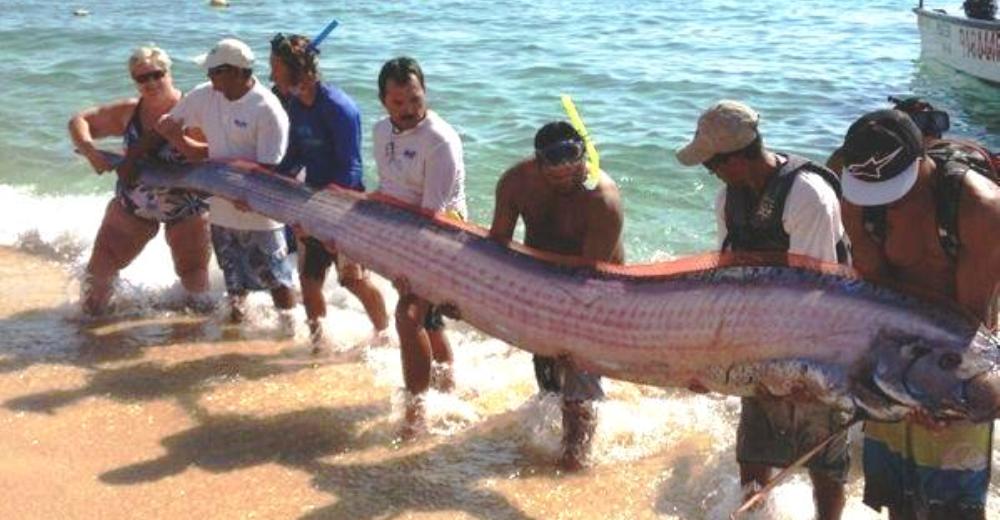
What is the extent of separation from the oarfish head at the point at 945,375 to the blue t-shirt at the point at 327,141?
3589 mm

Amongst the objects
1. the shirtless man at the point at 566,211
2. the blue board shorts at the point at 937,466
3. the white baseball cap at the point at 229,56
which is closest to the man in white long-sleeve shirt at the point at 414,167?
the shirtless man at the point at 566,211

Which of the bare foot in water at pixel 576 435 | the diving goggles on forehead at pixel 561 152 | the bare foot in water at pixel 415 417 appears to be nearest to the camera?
the diving goggles on forehead at pixel 561 152

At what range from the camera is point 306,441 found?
585 cm

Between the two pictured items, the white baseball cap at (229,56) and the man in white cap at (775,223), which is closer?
the man in white cap at (775,223)

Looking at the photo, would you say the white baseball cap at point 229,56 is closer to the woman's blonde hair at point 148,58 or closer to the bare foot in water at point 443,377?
the woman's blonde hair at point 148,58

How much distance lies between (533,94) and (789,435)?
11977 mm

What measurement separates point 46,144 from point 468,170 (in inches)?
194

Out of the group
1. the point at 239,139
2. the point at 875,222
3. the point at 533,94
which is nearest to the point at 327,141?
the point at 239,139

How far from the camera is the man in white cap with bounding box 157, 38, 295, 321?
6.40 metres

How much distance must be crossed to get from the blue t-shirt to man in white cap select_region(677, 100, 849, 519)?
2.62 metres

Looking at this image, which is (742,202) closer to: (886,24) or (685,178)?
(685,178)

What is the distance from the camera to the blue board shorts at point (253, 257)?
6883 millimetres

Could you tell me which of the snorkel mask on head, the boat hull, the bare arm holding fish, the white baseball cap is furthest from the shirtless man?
the boat hull

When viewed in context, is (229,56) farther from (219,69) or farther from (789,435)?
(789,435)
